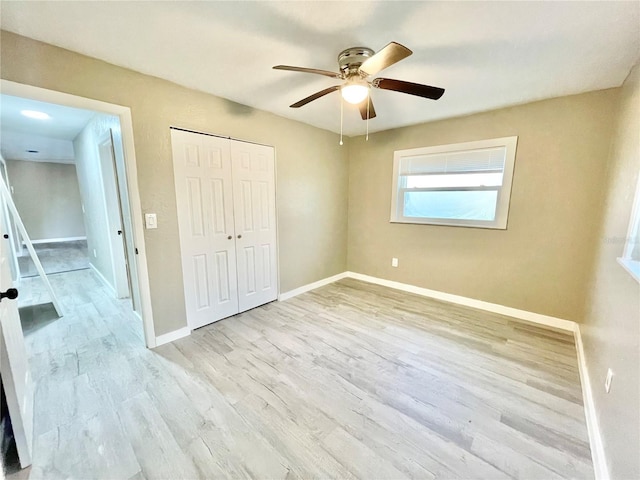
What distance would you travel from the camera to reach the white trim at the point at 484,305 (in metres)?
2.71

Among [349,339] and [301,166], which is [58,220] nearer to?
[301,166]


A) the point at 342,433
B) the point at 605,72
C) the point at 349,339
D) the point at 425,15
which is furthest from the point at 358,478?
the point at 605,72

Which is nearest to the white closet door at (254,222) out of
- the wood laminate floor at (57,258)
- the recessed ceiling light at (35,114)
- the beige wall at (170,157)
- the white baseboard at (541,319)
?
the beige wall at (170,157)

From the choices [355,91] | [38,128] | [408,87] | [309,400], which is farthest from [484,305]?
[38,128]

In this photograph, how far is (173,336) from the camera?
8.09 ft

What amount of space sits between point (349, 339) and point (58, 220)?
938cm

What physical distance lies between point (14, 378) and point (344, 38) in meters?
2.64

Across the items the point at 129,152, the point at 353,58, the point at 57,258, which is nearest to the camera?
the point at 353,58

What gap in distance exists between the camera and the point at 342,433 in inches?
58.8

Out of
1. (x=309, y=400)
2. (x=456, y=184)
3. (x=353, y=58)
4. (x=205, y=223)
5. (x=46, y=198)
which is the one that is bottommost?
(x=309, y=400)

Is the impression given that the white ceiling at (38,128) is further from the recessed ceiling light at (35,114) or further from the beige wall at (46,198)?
the beige wall at (46,198)

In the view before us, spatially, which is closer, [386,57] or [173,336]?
[386,57]

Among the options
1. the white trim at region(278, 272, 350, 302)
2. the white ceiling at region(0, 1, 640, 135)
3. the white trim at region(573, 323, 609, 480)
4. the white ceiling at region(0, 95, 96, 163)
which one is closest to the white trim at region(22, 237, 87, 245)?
the white ceiling at region(0, 95, 96, 163)

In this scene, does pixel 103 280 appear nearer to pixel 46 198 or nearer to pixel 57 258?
pixel 57 258
